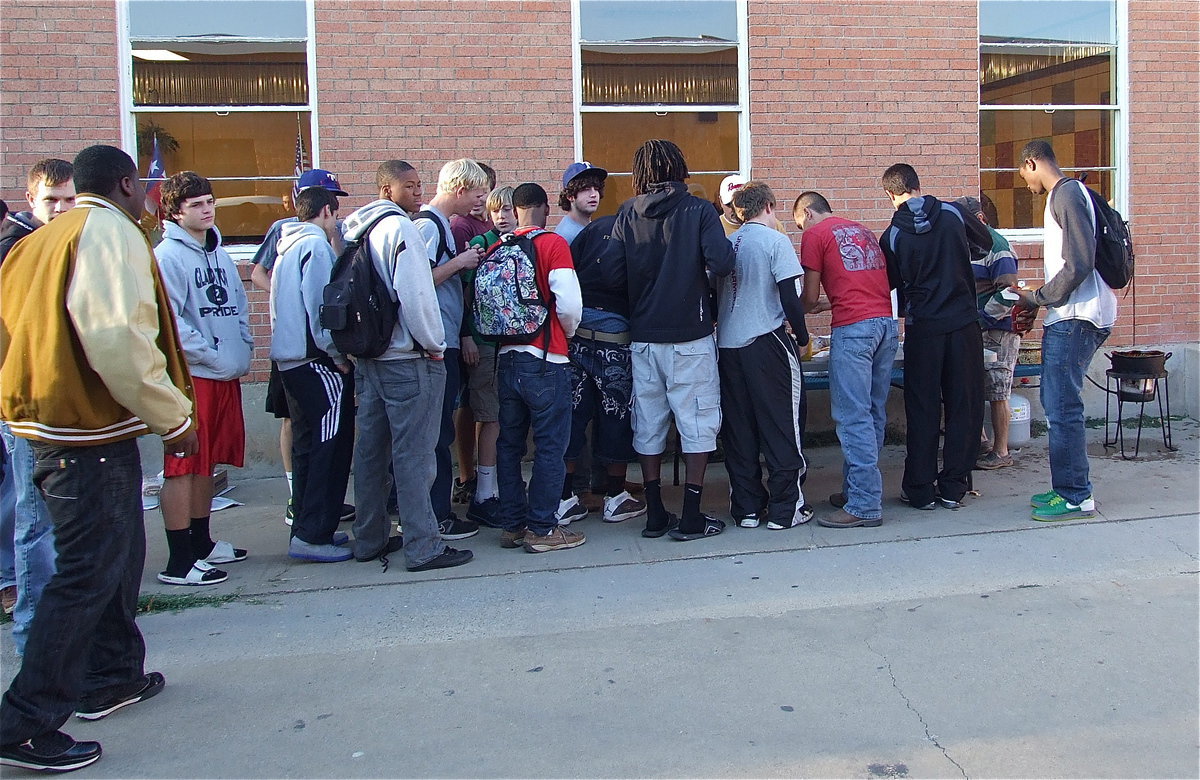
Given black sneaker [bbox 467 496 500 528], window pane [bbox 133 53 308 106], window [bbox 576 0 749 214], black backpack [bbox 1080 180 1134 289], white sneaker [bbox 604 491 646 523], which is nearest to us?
black backpack [bbox 1080 180 1134 289]

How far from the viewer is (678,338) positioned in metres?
5.78

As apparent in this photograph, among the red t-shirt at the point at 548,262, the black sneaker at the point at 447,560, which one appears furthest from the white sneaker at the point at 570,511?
the red t-shirt at the point at 548,262

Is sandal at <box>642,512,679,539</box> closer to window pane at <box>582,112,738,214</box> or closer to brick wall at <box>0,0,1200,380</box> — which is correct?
brick wall at <box>0,0,1200,380</box>

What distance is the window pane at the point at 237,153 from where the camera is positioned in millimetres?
7836

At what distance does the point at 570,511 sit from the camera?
645 centimetres

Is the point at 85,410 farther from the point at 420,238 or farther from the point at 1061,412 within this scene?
the point at 1061,412

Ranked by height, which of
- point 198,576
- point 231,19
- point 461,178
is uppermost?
point 231,19

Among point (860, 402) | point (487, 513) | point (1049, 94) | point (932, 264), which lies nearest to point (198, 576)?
point (487, 513)

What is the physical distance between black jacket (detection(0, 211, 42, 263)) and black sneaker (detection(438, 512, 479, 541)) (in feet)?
8.48

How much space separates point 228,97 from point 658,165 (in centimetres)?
384

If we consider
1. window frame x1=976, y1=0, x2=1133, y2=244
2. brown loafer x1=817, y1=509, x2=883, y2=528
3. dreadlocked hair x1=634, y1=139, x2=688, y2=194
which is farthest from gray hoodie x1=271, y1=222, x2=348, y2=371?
window frame x1=976, y1=0, x2=1133, y2=244

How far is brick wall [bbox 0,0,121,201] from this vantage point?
24.5 ft

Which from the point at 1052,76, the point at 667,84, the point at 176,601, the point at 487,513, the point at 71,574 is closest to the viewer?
the point at 71,574

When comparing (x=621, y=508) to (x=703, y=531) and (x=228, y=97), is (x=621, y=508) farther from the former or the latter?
Result: (x=228, y=97)
